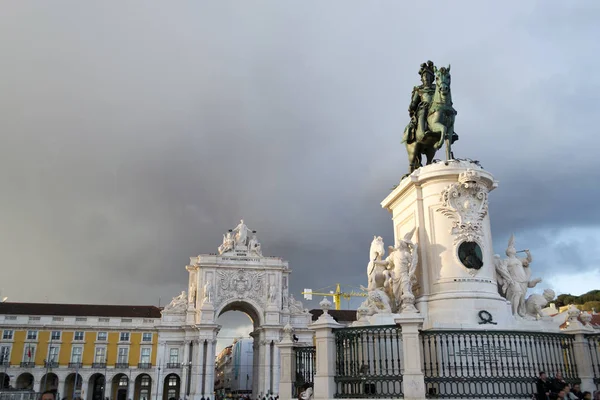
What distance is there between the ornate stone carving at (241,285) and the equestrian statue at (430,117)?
46.9m

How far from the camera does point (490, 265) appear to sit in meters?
11.2

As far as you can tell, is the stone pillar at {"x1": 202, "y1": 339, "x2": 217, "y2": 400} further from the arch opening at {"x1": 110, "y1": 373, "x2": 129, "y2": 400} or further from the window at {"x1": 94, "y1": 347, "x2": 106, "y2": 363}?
the window at {"x1": 94, "y1": 347, "x2": 106, "y2": 363}

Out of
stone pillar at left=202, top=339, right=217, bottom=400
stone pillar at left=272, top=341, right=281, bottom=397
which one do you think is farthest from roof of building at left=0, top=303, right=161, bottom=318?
stone pillar at left=272, top=341, right=281, bottom=397

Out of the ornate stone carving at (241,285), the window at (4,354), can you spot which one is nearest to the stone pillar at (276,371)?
the ornate stone carving at (241,285)

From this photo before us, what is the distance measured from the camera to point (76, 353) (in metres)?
55.6

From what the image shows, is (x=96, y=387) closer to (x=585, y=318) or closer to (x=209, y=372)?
(x=209, y=372)

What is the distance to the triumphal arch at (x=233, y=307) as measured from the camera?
2165 inches

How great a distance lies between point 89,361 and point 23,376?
6.96 m

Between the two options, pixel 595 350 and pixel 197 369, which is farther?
pixel 197 369

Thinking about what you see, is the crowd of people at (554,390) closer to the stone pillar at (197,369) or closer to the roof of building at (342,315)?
the stone pillar at (197,369)

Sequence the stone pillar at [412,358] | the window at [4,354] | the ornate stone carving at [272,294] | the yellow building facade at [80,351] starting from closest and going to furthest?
the stone pillar at [412,358], the window at [4,354], the yellow building facade at [80,351], the ornate stone carving at [272,294]

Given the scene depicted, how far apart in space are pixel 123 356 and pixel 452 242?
2104 inches

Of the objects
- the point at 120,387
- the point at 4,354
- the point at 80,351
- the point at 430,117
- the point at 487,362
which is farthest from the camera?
the point at 120,387

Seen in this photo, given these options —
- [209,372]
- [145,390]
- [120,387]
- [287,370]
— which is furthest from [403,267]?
[120,387]
